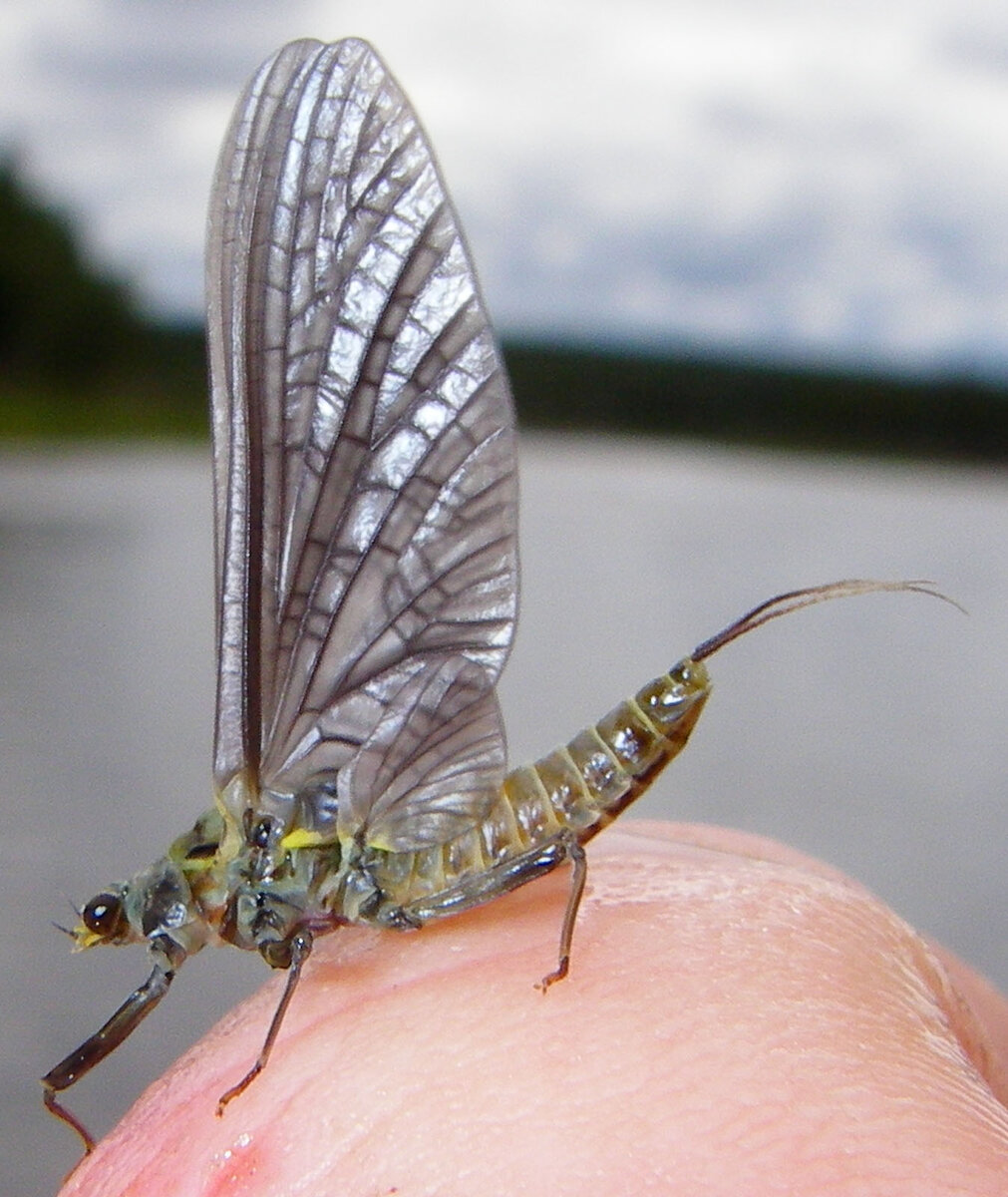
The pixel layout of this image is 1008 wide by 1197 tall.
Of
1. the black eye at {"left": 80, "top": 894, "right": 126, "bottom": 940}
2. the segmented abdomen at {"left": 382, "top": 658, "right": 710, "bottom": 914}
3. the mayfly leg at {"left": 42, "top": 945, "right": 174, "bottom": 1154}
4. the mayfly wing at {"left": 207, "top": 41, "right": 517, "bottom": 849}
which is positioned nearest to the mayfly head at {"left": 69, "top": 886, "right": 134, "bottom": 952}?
the black eye at {"left": 80, "top": 894, "right": 126, "bottom": 940}

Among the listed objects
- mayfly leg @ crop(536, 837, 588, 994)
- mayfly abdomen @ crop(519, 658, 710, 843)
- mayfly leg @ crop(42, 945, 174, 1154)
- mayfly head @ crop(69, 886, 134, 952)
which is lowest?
mayfly leg @ crop(42, 945, 174, 1154)

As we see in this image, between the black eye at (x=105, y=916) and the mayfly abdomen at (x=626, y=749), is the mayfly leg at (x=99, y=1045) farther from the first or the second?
the mayfly abdomen at (x=626, y=749)

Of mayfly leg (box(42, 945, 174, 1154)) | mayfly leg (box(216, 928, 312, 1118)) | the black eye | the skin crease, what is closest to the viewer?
the skin crease

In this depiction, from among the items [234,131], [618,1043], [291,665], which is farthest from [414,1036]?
[234,131]

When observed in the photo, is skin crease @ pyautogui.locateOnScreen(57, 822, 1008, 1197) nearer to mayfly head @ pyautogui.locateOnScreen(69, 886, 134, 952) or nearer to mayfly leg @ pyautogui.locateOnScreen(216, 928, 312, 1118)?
mayfly leg @ pyautogui.locateOnScreen(216, 928, 312, 1118)

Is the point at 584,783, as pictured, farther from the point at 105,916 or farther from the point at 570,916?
the point at 105,916

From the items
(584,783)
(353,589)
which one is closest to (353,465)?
(353,589)
